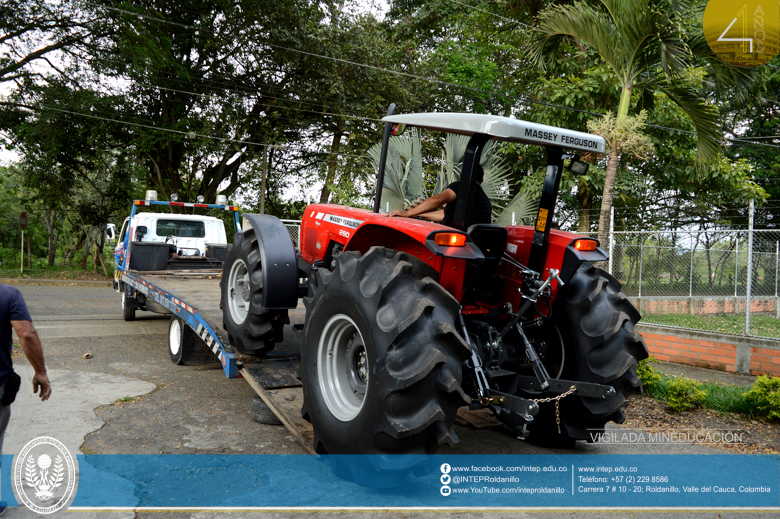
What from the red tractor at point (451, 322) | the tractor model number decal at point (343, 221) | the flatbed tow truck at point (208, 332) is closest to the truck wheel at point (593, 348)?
the red tractor at point (451, 322)

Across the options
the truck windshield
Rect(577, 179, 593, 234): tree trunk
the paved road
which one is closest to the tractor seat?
the paved road

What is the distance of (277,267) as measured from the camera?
4.73m

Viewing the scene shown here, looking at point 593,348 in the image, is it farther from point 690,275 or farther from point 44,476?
point 690,275

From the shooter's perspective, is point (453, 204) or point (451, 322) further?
point (453, 204)

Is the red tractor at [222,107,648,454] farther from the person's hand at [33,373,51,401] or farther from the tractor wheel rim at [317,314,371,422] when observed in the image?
the person's hand at [33,373,51,401]

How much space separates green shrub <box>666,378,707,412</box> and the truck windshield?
866cm

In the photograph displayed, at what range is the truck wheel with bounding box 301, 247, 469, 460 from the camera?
3.15 metres

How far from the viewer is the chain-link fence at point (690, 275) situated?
11.9m

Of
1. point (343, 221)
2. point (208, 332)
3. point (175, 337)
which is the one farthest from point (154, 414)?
point (343, 221)

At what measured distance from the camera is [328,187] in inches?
802

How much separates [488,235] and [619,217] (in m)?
16.4

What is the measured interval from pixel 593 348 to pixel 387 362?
1.73 metres

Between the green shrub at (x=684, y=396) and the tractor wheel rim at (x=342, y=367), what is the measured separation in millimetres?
3907

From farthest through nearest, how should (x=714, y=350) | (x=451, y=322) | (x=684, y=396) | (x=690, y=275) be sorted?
1. (x=690, y=275)
2. (x=714, y=350)
3. (x=684, y=396)
4. (x=451, y=322)
